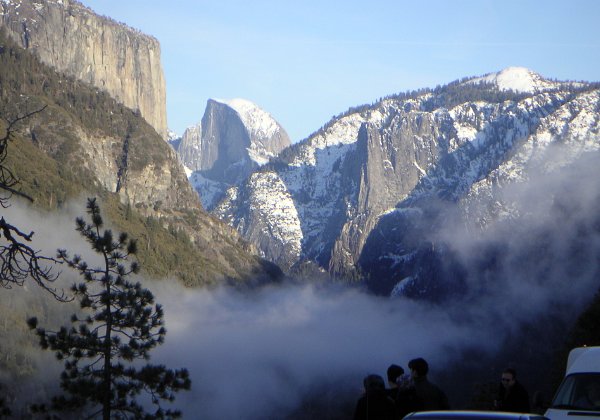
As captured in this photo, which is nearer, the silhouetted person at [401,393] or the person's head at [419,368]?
the silhouetted person at [401,393]

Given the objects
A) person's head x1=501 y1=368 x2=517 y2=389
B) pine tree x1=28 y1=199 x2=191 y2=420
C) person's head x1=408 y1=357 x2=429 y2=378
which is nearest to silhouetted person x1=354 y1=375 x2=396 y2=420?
person's head x1=408 y1=357 x2=429 y2=378

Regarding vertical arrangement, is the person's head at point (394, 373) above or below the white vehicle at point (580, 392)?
above

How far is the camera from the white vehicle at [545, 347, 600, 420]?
18.2 metres

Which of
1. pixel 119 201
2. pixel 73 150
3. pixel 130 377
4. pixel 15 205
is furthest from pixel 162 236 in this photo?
pixel 130 377

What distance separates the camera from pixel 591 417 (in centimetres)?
1778

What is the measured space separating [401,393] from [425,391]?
0.58m

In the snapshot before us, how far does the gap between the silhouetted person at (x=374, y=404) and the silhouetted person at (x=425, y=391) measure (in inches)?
44.9

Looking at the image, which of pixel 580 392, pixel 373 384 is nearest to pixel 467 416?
pixel 373 384

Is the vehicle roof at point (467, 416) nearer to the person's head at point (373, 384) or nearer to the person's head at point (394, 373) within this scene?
the person's head at point (373, 384)

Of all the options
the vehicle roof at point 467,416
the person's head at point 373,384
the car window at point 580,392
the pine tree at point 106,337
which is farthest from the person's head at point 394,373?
the pine tree at point 106,337

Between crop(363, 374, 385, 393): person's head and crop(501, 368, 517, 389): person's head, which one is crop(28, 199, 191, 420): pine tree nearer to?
crop(501, 368, 517, 389): person's head

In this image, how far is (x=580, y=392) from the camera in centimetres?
1864

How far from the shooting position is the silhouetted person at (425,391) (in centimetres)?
1791

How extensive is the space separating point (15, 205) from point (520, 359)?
9370 cm
